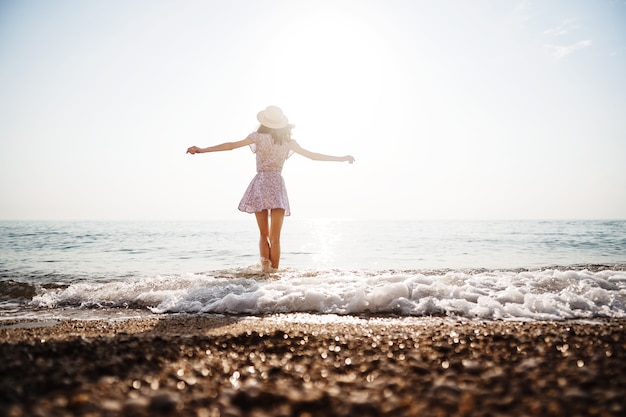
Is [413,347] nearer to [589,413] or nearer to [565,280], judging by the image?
[589,413]

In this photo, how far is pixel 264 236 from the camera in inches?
263

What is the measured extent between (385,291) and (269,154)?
3.09m

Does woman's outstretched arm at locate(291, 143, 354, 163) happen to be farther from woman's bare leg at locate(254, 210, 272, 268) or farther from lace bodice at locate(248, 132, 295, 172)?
woman's bare leg at locate(254, 210, 272, 268)

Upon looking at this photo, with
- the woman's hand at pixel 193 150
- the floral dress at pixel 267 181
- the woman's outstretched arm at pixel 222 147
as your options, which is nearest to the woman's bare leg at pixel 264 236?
the floral dress at pixel 267 181

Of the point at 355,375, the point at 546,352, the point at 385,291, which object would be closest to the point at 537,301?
the point at 385,291

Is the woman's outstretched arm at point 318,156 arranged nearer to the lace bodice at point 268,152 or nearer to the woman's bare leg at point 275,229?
the lace bodice at point 268,152

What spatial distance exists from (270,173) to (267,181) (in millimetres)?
153

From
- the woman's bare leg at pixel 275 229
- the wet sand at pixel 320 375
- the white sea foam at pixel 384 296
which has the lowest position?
the white sea foam at pixel 384 296

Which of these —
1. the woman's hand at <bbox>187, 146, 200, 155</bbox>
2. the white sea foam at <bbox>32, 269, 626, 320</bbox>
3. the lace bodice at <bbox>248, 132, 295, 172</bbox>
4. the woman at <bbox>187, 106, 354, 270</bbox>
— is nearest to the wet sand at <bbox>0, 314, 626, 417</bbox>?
the white sea foam at <bbox>32, 269, 626, 320</bbox>

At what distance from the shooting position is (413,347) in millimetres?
2521

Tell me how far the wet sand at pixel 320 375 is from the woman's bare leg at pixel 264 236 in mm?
3800

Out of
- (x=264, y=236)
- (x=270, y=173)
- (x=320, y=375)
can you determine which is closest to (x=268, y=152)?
(x=270, y=173)

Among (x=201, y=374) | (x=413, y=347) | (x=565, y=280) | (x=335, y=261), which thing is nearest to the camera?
(x=201, y=374)

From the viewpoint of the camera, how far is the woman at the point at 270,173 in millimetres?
6449
